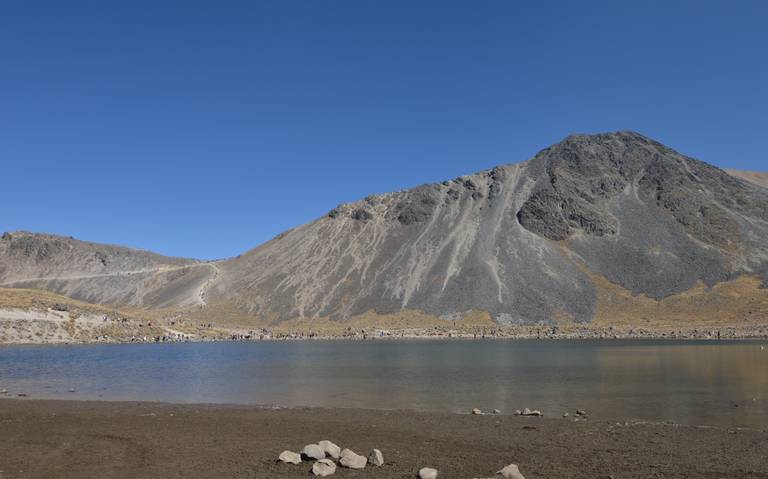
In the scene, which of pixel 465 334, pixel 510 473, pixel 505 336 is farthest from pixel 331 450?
pixel 465 334

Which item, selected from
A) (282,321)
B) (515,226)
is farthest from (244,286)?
(515,226)

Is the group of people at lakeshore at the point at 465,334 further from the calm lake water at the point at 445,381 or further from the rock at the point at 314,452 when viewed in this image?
the rock at the point at 314,452

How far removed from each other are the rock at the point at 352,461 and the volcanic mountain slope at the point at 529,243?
102416 millimetres

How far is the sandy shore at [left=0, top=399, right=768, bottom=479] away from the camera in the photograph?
1734 cm

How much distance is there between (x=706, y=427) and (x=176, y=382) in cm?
3285

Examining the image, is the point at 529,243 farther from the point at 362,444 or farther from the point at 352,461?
the point at 352,461

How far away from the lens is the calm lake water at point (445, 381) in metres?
30.5

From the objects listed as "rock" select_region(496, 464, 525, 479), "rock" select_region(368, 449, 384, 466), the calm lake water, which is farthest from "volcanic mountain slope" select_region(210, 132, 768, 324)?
"rock" select_region(496, 464, 525, 479)

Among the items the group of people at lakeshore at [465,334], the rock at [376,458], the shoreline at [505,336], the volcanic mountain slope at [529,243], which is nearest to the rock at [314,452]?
the rock at [376,458]

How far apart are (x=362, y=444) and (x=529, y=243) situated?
124218 millimetres

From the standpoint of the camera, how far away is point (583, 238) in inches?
5674

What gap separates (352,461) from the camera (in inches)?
691

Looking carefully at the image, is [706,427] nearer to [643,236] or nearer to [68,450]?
[68,450]

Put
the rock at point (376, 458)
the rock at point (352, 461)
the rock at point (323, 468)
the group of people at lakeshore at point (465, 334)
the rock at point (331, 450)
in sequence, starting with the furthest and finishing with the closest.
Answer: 1. the group of people at lakeshore at point (465, 334)
2. the rock at point (331, 450)
3. the rock at point (376, 458)
4. the rock at point (352, 461)
5. the rock at point (323, 468)
